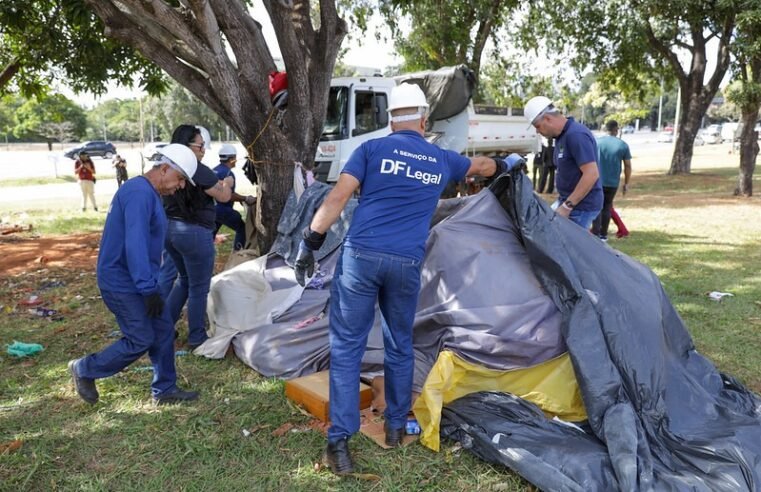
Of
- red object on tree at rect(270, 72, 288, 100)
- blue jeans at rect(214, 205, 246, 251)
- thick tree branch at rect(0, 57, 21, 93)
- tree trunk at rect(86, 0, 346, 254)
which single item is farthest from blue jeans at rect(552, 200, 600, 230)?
thick tree branch at rect(0, 57, 21, 93)

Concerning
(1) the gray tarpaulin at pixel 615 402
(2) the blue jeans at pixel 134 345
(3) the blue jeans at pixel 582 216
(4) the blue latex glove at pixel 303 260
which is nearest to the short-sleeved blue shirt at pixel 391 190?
(4) the blue latex glove at pixel 303 260

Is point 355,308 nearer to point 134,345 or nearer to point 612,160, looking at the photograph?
point 134,345

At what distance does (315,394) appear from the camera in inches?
135

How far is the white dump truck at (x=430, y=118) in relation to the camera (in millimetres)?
10805

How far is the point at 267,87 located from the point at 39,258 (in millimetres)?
4842

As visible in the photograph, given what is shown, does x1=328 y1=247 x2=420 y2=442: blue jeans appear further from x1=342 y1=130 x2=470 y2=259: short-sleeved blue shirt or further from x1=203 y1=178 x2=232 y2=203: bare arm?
x1=203 y1=178 x2=232 y2=203: bare arm

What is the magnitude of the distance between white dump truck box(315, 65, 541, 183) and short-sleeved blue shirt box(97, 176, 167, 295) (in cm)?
747

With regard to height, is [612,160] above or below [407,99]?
below

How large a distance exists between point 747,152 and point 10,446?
14825 mm

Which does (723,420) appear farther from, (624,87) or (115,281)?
(624,87)

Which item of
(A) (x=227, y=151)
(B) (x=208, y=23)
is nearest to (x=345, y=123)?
(A) (x=227, y=151)

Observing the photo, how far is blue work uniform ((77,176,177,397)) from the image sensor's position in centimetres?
317

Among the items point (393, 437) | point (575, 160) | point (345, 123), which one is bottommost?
point (393, 437)

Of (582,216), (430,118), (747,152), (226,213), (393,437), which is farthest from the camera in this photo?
(747,152)
